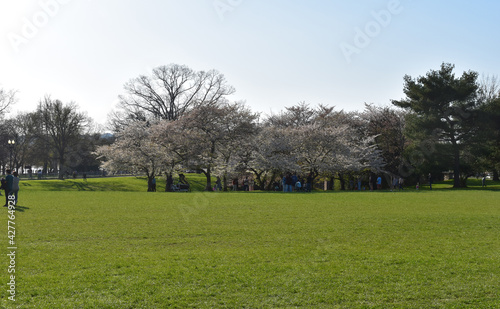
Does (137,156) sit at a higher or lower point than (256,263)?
higher

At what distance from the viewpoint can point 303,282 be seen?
6.76 m

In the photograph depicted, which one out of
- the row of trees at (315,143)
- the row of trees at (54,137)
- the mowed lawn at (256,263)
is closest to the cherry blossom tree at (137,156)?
the row of trees at (315,143)

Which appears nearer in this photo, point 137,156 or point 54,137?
point 137,156

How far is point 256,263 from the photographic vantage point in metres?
7.99

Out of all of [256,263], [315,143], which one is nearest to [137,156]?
[315,143]

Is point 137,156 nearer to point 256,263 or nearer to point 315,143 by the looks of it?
point 315,143

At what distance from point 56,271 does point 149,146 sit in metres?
35.2

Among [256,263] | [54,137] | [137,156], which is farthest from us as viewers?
[54,137]

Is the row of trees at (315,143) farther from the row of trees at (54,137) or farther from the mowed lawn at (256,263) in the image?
the mowed lawn at (256,263)

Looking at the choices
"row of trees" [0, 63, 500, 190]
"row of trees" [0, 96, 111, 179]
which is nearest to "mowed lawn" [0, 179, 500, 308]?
"row of trees" [0, 63, 500, 190]

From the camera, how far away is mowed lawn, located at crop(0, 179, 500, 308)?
598cm

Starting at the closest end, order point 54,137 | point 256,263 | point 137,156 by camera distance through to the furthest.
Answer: point 256,263
point 137,156
point 54,137

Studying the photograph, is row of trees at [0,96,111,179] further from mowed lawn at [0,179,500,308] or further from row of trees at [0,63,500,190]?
mowed lawn at [0,179,500,308]

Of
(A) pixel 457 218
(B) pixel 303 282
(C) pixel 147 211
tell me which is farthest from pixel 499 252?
(C) pixel 147 211
